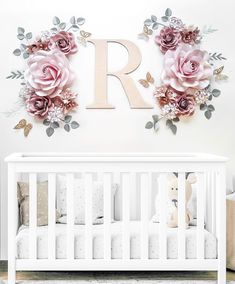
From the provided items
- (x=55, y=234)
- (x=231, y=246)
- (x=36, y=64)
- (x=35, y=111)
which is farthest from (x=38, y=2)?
(x=231, y=246)

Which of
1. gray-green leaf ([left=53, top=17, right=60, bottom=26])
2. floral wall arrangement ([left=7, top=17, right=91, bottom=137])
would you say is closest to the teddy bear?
floral wall arrangement ([left=7, top=17, right=91, bottom=137])

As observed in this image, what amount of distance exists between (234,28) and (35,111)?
1.38 m

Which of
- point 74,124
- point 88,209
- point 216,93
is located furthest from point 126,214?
point 216,93

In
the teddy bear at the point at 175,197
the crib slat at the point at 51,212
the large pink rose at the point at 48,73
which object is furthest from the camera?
the large pink rose at the point at 48,73

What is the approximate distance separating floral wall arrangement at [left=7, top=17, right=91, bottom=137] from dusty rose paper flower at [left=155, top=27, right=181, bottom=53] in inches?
18.3

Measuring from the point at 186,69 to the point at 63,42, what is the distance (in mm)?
793

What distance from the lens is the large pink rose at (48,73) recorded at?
3.57 metres

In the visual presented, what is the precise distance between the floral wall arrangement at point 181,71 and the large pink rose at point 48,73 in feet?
1.61

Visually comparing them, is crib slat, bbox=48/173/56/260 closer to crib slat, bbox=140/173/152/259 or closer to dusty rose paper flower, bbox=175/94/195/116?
crib slat, bbox=140/173/152/259

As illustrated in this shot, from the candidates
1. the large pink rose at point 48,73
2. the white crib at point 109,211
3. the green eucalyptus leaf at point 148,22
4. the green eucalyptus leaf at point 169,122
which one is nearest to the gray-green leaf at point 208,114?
the green eucalyptus leaf at point 169,122

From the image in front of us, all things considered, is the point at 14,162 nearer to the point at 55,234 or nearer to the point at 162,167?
the point at 55,234

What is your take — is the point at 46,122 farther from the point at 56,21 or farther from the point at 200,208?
the point at 200,208

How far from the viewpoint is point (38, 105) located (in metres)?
→ 3.60

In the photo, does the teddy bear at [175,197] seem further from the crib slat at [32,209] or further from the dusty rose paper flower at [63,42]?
the dusty rose paper flower at [63,42]
